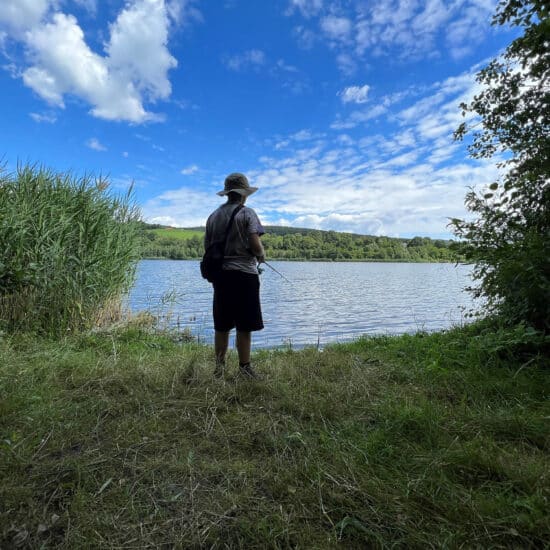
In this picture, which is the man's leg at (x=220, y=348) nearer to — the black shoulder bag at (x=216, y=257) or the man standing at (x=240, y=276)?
the man standing at (x=240, y=276)

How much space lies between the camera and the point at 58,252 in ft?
18.3

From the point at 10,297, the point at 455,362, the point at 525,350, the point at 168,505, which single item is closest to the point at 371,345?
the point at 455,362

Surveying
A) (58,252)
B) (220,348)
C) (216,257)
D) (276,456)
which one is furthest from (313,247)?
(276,456)

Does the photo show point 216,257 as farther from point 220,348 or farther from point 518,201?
point 518,201

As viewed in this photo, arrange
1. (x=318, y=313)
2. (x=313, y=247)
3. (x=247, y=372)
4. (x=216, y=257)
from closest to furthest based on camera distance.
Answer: (x=216, y=257), (x=247, y=372), (x=318, y=313), (x=313, y=247)

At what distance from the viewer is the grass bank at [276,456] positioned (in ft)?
5.13

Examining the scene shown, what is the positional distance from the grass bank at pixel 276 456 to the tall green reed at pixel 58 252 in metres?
1.80

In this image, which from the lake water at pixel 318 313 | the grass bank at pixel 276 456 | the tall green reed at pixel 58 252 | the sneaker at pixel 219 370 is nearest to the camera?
the grass bank at pixel 276 456

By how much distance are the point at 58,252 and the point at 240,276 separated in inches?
151

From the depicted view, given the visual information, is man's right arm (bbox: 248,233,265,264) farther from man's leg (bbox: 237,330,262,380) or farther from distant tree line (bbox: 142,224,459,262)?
man's leg (bbox: 237,330,262,380)

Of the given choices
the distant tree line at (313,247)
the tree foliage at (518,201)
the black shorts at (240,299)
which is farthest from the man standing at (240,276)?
the tree foliage at (518,201)

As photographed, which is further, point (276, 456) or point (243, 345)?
point (243, 345)

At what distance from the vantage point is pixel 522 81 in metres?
4.61

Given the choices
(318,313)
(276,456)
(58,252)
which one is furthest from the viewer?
(318,313)
